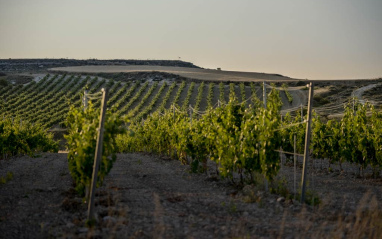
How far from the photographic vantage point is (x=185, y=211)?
1106 centimetres

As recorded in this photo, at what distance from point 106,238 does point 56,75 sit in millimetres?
85093

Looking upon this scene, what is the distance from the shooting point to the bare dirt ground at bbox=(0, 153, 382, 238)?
910cm

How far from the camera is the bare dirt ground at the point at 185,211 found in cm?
910

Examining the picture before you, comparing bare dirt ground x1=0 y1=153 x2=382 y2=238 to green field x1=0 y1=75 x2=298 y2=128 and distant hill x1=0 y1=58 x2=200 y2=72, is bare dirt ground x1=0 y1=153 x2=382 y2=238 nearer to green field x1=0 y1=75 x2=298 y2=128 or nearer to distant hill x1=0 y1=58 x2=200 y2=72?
green field x1=0 y1=75 x2=298 y2=128

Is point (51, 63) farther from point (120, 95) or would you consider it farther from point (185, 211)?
point (185, 211)

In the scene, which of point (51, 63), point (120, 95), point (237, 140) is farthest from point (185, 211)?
point (51, 63)

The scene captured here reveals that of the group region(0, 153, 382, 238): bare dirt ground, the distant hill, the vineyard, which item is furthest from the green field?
region(0, 153, 382, 238): bare dirt ground

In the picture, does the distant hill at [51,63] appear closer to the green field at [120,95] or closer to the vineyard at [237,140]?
the green field at [120,95]

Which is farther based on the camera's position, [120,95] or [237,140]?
[120,95]

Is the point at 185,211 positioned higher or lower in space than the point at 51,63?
lower

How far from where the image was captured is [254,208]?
11.4 m

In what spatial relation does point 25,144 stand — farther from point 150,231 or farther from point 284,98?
point 284,98

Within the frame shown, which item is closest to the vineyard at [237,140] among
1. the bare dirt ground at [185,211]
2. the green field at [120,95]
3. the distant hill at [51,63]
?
the bare dirt ground at [185,211]

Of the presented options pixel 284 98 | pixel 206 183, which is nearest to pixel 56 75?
pixel 284 98
